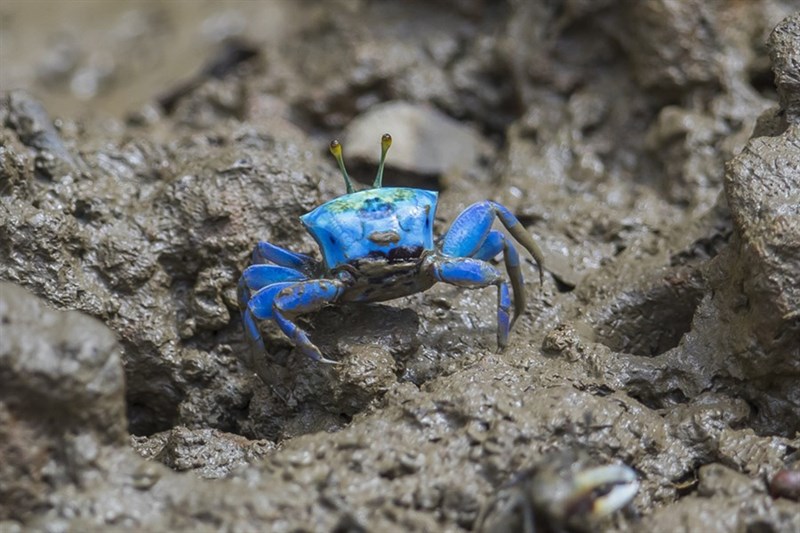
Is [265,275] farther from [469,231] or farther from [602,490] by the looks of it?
[602,490]

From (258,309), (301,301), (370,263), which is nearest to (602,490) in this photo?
(370,263)

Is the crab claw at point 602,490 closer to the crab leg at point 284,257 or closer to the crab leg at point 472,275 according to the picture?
the crab leg at point 472,275

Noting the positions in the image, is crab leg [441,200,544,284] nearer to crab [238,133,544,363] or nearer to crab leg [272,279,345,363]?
crab [238,133,544,363]

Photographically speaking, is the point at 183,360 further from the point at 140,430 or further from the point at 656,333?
the point at 656,333

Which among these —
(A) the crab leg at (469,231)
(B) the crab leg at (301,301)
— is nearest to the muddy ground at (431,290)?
(B) the crab leg at (301,301)

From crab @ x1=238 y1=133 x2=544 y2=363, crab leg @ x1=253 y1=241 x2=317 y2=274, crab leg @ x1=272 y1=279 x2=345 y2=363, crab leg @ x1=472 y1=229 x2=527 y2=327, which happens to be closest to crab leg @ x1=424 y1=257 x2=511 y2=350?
crab @ x1=238 y1=133 x2=544 y2=363

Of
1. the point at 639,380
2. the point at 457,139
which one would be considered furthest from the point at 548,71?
the point at 639,380
